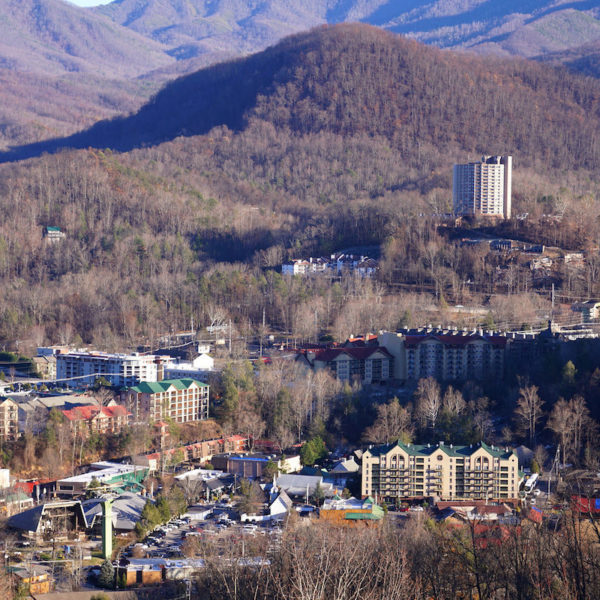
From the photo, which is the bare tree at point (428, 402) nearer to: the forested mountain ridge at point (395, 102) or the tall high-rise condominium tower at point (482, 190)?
the tall high-rise condominium tower at point (482, 190)

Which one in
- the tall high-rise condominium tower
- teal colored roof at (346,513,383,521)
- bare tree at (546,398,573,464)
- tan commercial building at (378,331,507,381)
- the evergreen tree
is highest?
the tall high-rise condominium tower

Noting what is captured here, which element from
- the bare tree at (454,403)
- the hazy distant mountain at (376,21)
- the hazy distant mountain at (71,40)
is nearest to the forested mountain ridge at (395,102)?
the hazy distant mountain at (376,21)

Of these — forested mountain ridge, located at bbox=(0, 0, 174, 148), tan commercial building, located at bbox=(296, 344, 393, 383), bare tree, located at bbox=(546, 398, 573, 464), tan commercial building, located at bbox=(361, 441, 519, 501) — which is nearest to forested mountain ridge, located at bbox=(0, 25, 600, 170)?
forested mountain ridge, located at bbox=(0, 0, 174, 148)

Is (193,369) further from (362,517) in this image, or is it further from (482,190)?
(482,190)

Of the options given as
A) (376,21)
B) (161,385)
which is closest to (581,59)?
(161,385)

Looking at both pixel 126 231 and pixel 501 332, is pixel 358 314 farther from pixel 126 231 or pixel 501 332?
pixel 126 231

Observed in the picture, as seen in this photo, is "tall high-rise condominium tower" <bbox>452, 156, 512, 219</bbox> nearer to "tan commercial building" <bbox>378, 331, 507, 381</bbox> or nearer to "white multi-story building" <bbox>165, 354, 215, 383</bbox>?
"tan commercial building" <bbox>378, 331, 507, 381</bbox>

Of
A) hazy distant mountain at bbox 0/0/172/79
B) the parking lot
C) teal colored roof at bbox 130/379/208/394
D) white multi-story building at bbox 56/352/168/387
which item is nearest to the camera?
the parking lot

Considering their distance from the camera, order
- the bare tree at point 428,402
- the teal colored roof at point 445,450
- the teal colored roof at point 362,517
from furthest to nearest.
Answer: the bare tree at point 428,402, the teal colored roof at point 445,450, the teal colored roof at point 362,517
